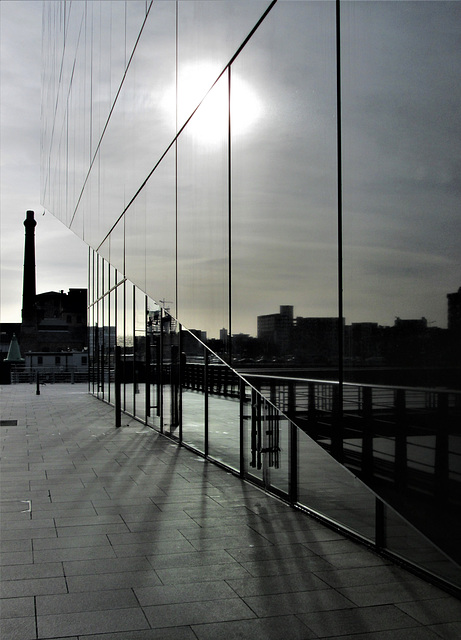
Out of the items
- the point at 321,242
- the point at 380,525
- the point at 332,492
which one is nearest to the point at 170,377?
the point at 332,492

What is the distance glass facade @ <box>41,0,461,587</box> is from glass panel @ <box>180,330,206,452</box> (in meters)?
0.11

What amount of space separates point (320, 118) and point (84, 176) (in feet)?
78.7

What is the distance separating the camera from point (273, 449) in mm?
10789

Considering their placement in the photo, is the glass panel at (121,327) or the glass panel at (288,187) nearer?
the glass panel at (288,187)

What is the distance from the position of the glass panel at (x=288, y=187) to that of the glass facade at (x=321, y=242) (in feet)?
0.09

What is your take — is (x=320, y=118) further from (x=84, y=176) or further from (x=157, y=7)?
A: (x=84, y=176)

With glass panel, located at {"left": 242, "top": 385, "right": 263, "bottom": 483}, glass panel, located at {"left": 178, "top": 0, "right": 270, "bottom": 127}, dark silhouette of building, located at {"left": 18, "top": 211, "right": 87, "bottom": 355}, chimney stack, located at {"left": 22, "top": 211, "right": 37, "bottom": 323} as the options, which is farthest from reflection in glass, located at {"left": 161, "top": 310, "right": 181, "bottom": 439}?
dark silhouette of building, located at {"left": 18, "top": 211, "right": 87, "bottom": 355}

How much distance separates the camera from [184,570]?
23.5 ft

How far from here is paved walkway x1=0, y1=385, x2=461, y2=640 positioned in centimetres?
571

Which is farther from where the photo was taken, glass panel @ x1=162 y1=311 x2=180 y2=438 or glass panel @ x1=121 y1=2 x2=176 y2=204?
glass panel @ x1=162 y1=311 x2=180 y2=438

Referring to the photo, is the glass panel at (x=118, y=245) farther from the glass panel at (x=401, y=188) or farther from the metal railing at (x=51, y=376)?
the metal railing at (x=51, y=376)

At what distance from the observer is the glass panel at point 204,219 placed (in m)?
9.44

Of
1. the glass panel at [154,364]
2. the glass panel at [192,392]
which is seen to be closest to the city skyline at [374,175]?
the glass panel at [192,392]

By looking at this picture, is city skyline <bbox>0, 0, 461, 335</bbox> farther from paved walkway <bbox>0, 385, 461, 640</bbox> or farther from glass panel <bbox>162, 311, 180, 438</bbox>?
glass panel <bbox>162, 311, 180, 438</bbox>
